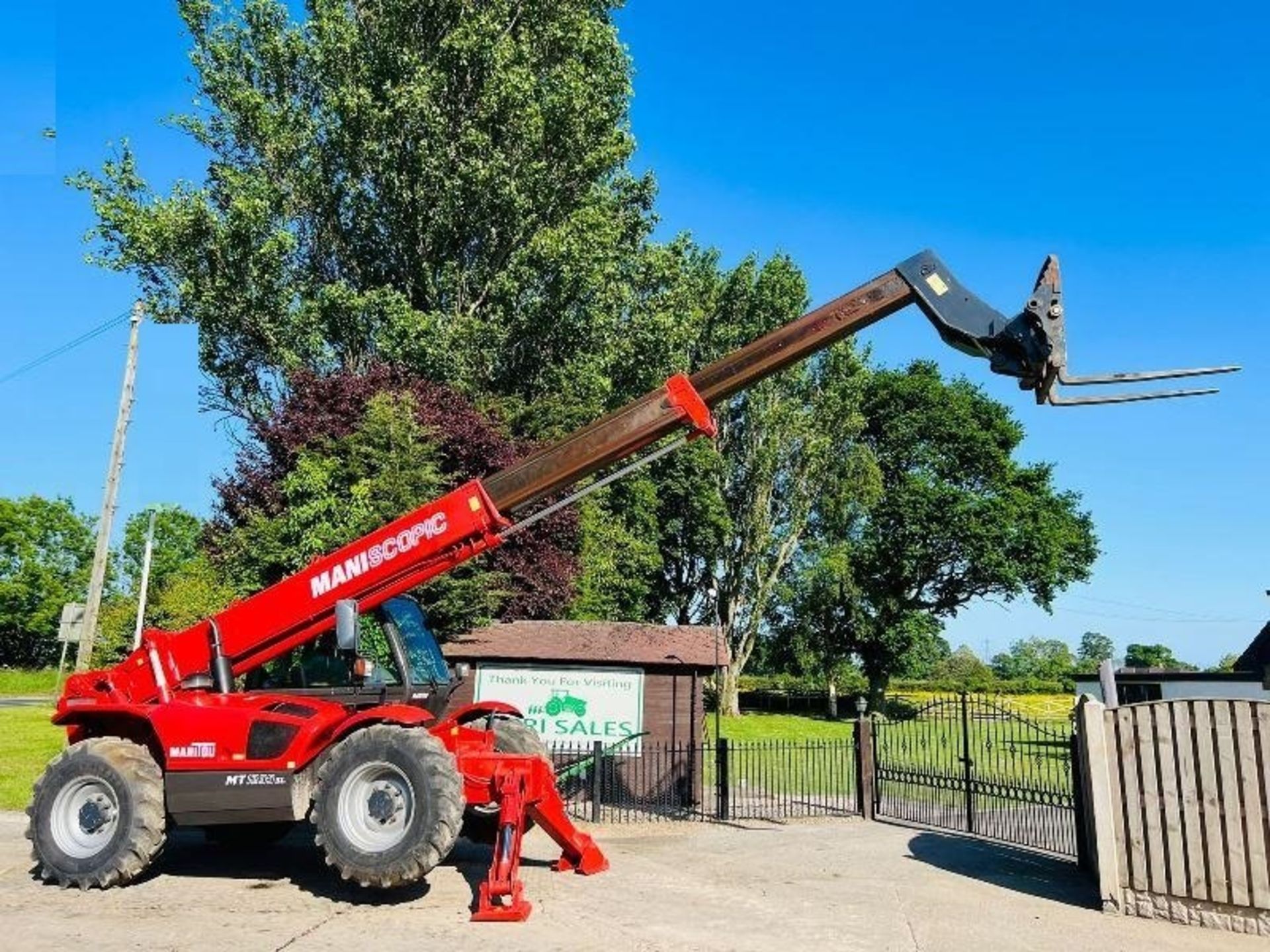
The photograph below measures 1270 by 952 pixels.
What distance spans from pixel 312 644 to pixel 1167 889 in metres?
8.21

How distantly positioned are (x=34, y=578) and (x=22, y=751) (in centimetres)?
4947

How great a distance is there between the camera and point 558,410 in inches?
890

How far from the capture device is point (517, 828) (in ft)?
25.8

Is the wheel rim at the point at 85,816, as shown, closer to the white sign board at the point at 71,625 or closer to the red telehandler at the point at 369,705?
the red telehandler at the point at 369,705

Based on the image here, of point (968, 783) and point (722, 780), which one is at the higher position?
point (968, 783)

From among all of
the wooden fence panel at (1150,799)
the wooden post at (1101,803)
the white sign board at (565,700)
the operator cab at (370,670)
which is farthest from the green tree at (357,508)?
the wooden fence panel at (1150,799)

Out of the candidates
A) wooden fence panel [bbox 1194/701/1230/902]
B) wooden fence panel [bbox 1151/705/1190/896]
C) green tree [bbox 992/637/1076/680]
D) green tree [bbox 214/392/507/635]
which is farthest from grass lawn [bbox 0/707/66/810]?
green tree [bbox 992/637/1076/680]

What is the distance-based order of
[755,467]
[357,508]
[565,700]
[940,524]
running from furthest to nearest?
[940,524], [755,467], [357,508], [565,700]

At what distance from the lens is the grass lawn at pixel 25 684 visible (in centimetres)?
4386

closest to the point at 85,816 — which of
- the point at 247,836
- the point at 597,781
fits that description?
the point at 247,836

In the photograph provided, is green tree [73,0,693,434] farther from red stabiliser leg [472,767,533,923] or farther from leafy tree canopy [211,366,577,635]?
red stabiliser leg [472,767,533,923]

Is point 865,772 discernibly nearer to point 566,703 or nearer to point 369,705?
point 566,703

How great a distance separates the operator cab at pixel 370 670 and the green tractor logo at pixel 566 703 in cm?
579

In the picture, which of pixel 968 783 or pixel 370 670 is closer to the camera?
pixel 370 670
